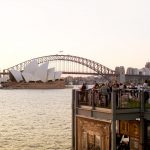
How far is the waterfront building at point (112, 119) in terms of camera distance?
1575cm

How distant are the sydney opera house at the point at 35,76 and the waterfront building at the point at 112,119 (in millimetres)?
144651

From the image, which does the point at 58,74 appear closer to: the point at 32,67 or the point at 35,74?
the point at 35,74

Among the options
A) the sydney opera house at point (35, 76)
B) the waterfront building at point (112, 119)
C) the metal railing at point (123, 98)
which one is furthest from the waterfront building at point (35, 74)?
the metal railing at point (123, 98)

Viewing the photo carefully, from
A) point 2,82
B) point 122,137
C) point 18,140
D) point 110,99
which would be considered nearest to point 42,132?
point 18,140

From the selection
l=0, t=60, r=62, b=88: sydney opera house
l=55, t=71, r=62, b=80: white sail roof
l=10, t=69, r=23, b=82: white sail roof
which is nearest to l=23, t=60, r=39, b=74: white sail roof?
l=0, t=60, r=62, b=88: sydney opera house

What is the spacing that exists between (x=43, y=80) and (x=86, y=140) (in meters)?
157

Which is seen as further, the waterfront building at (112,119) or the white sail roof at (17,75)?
the white sail roof at (17,75)

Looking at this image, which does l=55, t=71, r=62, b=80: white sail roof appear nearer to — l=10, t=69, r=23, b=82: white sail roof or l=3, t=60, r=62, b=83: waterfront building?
l=3, t=60, r=62, b=83: waterfront building

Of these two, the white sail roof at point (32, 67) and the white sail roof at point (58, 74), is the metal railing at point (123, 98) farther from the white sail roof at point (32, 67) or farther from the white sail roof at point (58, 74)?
the white sail roof at point (58, 74)

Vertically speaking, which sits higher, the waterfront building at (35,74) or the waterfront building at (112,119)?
the waterfront building at (35,74)

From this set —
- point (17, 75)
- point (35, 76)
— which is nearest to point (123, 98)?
point (35, 76)

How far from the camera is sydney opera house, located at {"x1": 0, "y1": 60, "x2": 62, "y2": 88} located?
166m

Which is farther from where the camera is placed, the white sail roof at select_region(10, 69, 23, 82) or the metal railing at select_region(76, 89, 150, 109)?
the white sail roof at select_region(10, 69, 23, 82)

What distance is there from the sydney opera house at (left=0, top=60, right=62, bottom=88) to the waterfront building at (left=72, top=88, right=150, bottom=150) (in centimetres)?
14465
